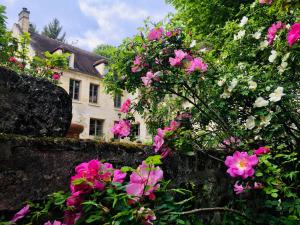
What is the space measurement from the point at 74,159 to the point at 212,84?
1.54 meters

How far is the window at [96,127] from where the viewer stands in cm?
2159

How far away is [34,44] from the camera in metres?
21.5

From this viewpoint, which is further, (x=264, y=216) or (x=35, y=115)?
(x=264, y=216)

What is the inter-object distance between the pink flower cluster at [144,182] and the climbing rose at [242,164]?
29.1 inches

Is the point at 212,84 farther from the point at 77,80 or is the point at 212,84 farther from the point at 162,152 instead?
the point at 77,80

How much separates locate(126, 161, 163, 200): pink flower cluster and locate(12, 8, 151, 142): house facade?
1916cm

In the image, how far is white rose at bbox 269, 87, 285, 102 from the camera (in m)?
2.37

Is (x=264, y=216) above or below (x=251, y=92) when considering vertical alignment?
below

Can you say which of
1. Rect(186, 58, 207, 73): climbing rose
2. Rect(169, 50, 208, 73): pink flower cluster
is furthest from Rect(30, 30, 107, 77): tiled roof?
Rect(186, 58, 207, 73): climbing rose

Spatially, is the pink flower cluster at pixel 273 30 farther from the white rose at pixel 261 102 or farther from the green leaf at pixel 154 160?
the green leaf at pixel 154 160

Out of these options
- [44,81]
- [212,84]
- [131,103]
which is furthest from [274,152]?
[44,81]

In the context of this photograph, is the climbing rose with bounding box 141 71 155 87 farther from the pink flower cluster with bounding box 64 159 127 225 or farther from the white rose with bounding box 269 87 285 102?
the pink flower cluster with bounding box 64 159 127 225

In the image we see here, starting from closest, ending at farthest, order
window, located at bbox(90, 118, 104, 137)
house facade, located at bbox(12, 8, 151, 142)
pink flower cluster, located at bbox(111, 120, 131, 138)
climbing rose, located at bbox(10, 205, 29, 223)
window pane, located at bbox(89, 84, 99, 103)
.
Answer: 1. climbing rose, located at bbox(10, 205, 29, 223)
2. pink flower cluster, located at bbox(111, 120, 131, 138)
3. house facade, located at bbox(12, 8, 151, 142)
4. window, located at bbox(90, 118, 104, 137)
5. window pane, located at bbox(89, 84, 99, 103)

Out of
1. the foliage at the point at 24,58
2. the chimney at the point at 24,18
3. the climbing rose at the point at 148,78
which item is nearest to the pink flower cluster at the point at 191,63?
the climbing rose at the point at 148,78
